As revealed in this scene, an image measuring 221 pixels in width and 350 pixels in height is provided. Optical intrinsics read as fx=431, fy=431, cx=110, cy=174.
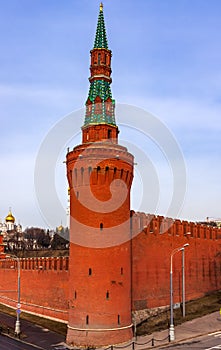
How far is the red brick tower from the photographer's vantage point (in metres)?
31.9

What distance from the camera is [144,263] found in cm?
3922

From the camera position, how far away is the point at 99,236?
3259cm

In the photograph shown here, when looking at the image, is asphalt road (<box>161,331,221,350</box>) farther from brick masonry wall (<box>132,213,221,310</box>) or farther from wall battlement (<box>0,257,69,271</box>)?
wall battlement (<box>0,257,69,271</box>)

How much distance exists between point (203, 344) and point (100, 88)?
21570 mm

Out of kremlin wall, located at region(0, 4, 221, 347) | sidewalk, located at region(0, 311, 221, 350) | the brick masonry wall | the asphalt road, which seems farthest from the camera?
the brick masonry wall

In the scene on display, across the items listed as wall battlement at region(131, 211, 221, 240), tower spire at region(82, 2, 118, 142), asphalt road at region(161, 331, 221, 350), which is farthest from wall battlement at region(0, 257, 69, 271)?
asphalt road at region(161, 331, 221, 350)

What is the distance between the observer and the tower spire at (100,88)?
1407 inches

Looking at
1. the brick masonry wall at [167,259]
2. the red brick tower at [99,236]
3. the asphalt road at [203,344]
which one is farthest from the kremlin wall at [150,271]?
the asphalt road at [203,344]

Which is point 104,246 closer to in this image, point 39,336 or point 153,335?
point 153,335

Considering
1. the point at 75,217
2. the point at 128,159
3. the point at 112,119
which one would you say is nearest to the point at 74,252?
the point at 75,217

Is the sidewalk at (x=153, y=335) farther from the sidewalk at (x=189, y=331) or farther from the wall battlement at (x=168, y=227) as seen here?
the wall battlement at (x=168, y=227)

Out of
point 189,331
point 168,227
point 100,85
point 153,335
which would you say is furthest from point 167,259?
point 100,85

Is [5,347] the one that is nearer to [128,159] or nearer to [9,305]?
[128,159]

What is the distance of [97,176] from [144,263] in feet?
35.0
